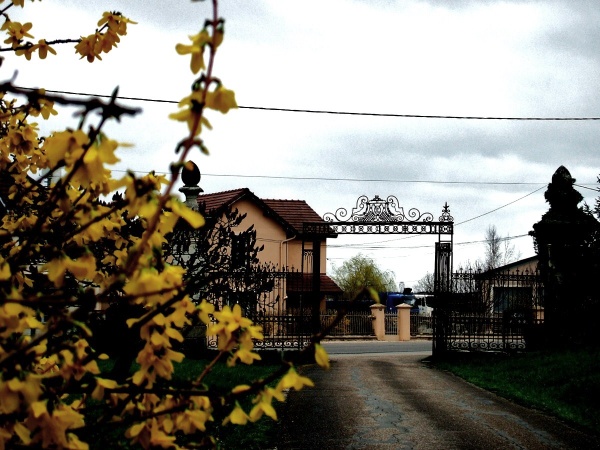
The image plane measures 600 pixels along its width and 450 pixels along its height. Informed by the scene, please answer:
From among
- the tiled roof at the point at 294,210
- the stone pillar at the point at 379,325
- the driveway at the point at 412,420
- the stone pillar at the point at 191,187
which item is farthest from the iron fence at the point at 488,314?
the tiled roof at the point at 294,210

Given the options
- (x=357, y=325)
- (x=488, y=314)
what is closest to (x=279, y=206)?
(x=357, y=325)

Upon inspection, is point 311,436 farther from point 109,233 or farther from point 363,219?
point 363,219

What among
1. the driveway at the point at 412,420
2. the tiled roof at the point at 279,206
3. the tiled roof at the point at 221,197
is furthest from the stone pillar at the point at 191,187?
the tiled roof at the point at 221,197

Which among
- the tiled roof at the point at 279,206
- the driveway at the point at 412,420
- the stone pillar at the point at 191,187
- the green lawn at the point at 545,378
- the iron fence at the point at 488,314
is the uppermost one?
the tiled roof at the point at 279,206

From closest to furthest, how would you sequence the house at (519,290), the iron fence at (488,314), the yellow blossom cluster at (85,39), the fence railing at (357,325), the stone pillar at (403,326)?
Result: the yellow blossom cluster at (85,39) < the house at (519,290) < the iron fence at (488,314) < the stone pillar at (403,326) < the fence railing at (357,325)

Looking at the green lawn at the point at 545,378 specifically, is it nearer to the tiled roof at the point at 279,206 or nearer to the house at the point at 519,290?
the house at the point at 519,290

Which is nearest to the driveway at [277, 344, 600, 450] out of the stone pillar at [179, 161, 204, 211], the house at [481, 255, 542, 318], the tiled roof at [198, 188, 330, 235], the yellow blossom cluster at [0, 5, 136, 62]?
the stone pillar at [179, 161, 204, 211]

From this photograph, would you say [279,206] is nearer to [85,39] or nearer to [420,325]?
[420,325]

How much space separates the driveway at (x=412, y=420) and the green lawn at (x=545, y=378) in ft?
1.19

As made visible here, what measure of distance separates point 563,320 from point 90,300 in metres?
14.7

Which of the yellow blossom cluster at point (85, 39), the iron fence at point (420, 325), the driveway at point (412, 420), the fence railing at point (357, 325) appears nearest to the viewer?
the yellow blossom cluster at point (85, 39)

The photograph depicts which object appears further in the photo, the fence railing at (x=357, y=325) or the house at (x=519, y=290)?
the fence railing at (x=357, y=325)

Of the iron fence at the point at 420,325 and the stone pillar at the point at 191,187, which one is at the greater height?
the stone pillar at the point at 191,187

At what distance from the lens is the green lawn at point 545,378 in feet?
31.6
